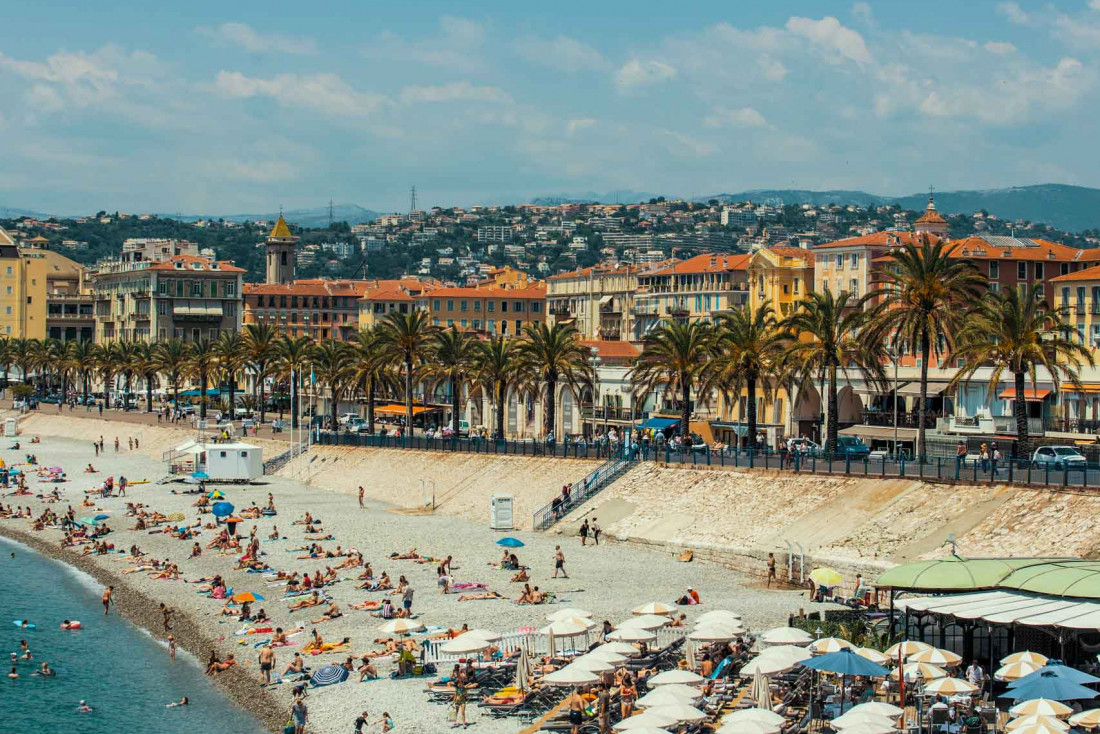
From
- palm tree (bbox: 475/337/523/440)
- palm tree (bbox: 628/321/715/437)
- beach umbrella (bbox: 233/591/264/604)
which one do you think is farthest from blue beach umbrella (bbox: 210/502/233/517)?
palm tree (bbox: 628/321/715/437)

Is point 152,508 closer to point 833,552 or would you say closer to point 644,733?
point 833,552

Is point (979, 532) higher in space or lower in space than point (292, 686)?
higher

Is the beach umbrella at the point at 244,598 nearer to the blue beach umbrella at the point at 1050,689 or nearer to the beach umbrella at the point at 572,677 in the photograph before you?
the beach umbrella at the point at 572,677

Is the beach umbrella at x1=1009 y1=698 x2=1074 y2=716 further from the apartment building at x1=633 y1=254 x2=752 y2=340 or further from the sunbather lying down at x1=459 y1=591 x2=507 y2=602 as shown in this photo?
the apartment building at x1=633 y1=254 x2=752 y2=340

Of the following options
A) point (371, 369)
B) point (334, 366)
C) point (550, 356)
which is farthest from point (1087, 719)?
point (334, 366)

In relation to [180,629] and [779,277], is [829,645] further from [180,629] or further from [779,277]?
[779,277]

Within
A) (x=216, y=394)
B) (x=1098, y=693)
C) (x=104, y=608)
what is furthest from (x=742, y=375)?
(x=216, y=394)
